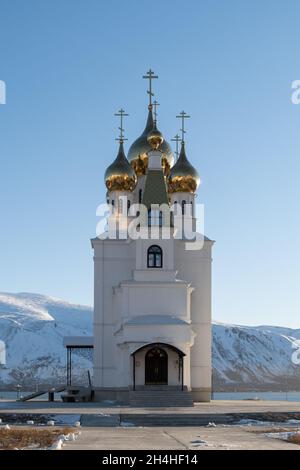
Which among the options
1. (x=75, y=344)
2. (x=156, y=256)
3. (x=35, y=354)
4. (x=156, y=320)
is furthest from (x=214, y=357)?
(x=156, y=320)

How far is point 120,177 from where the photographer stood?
3881 centimetres

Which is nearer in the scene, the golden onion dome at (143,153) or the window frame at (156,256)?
the window frame at (156,256)

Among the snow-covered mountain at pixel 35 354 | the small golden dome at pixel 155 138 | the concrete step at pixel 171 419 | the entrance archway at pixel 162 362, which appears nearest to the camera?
the concrete step at pixel 171 419

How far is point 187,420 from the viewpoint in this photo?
2194 centimetres

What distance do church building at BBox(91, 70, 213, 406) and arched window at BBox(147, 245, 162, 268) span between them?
0.04 m

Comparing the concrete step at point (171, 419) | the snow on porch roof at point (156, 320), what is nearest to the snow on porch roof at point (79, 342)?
the snow on porch roof at point (156, 320)

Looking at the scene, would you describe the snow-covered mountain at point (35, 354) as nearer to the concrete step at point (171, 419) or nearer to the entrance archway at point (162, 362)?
the entrance archway at point (162, 362)

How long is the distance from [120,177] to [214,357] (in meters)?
122

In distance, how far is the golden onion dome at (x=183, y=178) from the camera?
3891 cm

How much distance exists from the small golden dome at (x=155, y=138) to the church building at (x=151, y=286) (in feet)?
0.17

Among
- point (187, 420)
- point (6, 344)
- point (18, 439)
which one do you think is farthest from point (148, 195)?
point (6, 344)

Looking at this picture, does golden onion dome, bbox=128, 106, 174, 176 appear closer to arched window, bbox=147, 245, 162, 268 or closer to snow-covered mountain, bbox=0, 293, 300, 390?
arched window, bbox=147, 245, 162, 268

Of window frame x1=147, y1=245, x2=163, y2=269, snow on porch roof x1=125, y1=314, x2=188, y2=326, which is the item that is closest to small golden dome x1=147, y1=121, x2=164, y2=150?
window frame x1=147, y1=245, x2=163, y2=269

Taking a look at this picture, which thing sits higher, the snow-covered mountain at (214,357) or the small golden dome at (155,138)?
the small golden dome at (155,138)
